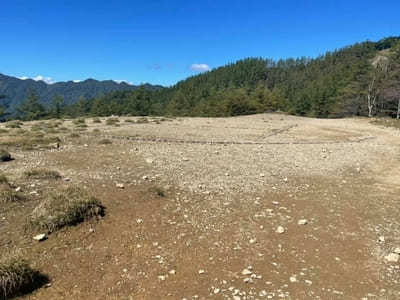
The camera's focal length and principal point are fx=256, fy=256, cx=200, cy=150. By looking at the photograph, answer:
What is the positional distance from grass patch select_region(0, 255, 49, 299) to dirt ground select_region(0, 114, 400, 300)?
20 centimetres

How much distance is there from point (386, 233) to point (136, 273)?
5772 millimetres

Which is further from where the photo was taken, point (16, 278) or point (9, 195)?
point (9, 195)

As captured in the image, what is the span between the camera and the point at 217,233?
5863mm

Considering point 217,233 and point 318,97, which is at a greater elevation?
point 318,97

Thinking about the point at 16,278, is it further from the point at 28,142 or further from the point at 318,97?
the point at 318,97

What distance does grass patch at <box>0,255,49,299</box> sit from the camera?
3.78 metres

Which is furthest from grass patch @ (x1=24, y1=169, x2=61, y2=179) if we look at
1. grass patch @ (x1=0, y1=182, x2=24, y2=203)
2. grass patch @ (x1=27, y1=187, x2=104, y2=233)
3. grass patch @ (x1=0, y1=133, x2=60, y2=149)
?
grass patch @ (x1=0, y1=133, x2=60, y2=149)

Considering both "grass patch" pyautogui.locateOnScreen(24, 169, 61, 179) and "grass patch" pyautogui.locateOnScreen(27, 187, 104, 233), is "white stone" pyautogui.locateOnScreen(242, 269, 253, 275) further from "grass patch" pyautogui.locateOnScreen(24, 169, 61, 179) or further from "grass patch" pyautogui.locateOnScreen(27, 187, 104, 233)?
"grass patch" pyautogui.locateOnScreen(24, 169, 61, 179)

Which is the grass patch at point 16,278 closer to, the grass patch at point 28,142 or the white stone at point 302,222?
the white stone at point 302,222

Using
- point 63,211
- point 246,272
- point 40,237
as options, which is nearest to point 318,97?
point 246,272

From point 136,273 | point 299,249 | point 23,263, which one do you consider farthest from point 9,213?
point 299,249

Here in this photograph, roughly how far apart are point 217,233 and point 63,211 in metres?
3.57

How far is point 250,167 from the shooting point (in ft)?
36.6

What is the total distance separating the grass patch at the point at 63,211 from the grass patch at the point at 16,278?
145 cm
